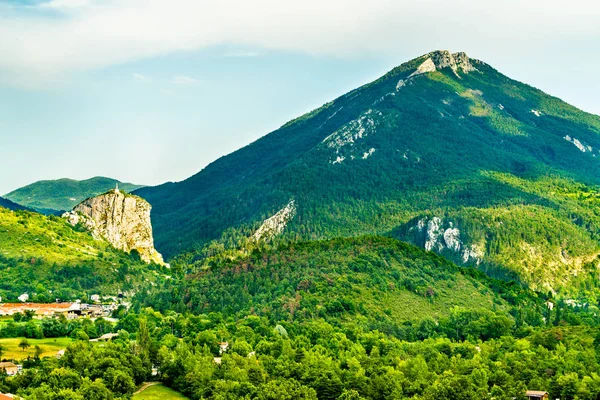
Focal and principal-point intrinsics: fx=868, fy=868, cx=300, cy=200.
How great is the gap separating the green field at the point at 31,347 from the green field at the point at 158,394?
17845mm

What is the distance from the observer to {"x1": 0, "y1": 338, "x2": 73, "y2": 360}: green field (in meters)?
120

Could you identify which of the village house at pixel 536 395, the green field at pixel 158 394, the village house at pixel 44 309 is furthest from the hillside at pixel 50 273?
the village house at pixel 536 395

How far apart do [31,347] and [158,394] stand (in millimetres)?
29617

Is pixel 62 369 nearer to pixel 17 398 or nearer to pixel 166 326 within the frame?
pixel 17 398

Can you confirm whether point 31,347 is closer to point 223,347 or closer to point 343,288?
point 223,347

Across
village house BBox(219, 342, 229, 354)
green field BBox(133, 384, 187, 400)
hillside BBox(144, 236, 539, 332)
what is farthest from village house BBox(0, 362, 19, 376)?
hillside BBox(144, 236, 539, 332)

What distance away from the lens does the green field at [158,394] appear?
344ft

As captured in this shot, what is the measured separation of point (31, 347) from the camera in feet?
415

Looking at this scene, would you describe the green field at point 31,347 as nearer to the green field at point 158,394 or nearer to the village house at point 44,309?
the green field at point 158,394

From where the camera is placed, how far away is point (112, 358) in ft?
357

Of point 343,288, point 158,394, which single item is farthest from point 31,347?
point 343,288

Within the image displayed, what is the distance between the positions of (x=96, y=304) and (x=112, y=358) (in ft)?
221

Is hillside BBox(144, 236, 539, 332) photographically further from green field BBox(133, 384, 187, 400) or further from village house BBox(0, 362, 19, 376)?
village house BBox(0, 362, 19, 376)

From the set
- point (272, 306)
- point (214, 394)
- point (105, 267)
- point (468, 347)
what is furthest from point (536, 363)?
point (105, 267)
